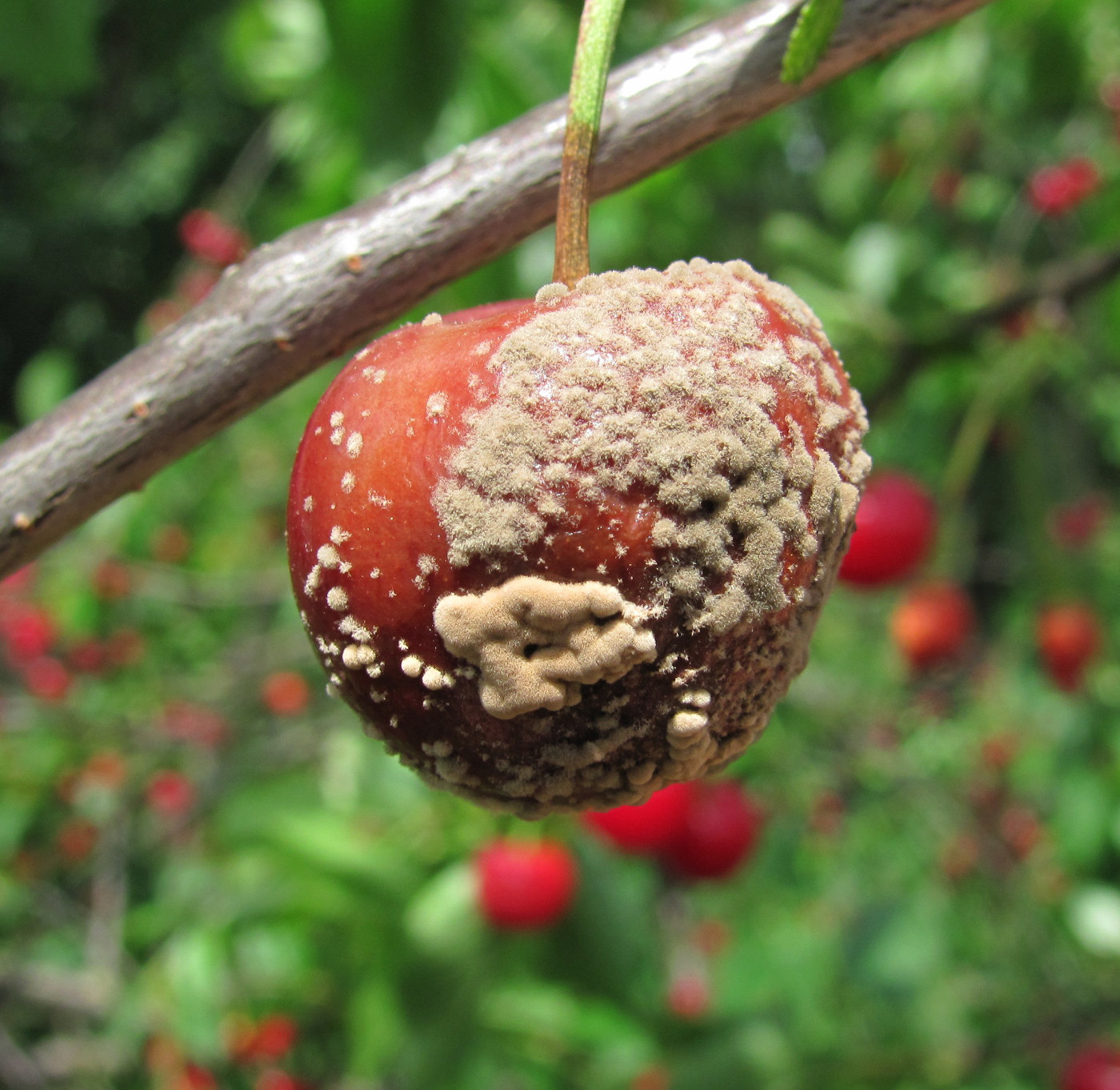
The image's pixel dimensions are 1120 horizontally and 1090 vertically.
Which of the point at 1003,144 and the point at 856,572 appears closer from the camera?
the point at 856,572

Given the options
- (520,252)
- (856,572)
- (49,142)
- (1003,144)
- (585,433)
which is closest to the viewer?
(585,433)

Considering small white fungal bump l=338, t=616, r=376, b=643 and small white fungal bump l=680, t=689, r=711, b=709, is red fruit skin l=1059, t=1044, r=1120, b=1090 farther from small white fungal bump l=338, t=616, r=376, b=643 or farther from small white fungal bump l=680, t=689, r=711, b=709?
small white fungal bump l=338, t=616, r=376, b=643

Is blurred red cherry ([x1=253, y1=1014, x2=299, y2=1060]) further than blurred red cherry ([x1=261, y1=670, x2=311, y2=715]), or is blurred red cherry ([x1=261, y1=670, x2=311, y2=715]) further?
blurred red cherry ([x1=261, y1=670, x2=311, y2=715])

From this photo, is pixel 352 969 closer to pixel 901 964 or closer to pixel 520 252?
pixel 901 964

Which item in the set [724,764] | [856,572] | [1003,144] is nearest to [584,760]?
[724,764]

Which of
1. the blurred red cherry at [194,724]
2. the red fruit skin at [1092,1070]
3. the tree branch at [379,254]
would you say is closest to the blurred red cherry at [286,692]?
the blurred red cherry at [194,724]

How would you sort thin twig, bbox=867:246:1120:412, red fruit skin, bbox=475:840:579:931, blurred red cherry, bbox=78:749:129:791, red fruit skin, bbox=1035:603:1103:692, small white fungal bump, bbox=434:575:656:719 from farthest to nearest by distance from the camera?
1. blurred red cherry, bbox=78:749:129:791
2. red fruit skin, bbox=1035:603:1103:692
3. red fruit skin, bbox=475:840:579:931
4. thin twig, bbox=867:246:1120:412
5. small white fungal bump, bbox=434:575:656:719

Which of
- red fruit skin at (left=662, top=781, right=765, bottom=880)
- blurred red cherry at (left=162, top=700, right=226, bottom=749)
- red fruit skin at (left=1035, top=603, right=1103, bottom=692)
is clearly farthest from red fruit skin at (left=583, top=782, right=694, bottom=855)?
blurred red cherry at (left=162, top=700, right=226, bottom=749)
